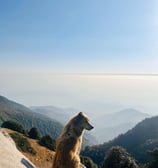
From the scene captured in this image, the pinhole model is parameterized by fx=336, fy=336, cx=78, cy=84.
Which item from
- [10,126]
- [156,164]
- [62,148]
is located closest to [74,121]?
[62,148]

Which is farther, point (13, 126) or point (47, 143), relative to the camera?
point (13, 126)

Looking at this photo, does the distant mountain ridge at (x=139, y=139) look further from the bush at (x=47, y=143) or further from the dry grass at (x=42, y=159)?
the dry grass at (x=42, y=159)

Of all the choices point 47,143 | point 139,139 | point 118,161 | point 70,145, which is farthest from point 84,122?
point 139,139

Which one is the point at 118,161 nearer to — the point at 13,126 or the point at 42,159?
the point at 42,159

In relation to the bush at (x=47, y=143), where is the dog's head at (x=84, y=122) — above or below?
above

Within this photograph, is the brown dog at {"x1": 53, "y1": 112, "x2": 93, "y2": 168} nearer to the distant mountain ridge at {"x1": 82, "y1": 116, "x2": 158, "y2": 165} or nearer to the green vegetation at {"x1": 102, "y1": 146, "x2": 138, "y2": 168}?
the green vegetation at {"x1": 102, "y1": 146, "x2": 138, "y2": 168}

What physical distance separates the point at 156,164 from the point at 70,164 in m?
32.2

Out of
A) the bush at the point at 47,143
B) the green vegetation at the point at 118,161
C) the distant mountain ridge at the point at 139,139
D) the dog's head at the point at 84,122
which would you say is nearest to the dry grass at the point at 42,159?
the green vegetation at the point at 118,161

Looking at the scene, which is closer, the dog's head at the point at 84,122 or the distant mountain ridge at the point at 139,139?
the dog's head at the point at 84,122

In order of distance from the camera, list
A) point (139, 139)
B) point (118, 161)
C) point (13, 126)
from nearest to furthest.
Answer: point (118, 161) < point (13, 126) < point (139, 139)

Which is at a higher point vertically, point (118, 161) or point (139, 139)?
point (118, 161)

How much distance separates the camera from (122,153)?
39531mm

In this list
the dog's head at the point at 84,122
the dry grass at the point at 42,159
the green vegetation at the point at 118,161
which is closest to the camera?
the dog's head at the point at 84,122

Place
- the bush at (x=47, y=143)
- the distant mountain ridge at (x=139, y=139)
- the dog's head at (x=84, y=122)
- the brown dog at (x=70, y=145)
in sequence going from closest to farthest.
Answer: the brown dog at (x=70, y=145)
the dog's head at (x=84, y=122)
the bush at (x=47, y=143)
the distant mountain ridge at (x=139, y=139)
